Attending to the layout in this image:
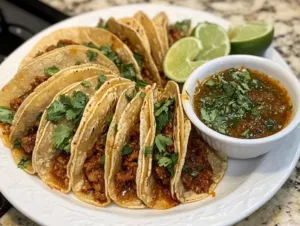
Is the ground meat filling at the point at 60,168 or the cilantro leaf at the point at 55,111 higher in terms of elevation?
the cilantro leaf at the point at 55,111

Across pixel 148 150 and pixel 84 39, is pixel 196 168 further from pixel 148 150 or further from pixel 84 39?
pixel 84 39

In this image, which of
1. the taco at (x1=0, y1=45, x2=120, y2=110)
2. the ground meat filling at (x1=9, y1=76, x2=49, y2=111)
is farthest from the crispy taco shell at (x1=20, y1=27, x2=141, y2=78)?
the ground meat filling at (x1=9, y1=76, x2=49, y2=111)

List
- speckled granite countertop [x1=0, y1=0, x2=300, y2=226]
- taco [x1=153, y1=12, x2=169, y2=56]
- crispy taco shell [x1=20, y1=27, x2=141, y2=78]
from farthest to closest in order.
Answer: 1. speckled granite countertop [x1=0, y1=0, x2=300, y2=226]
2. taco [x1=153, y1=12, x2=169, y2=56]
3. crispy taco shell [x1=20, y1=27, x2=141, y2=78]

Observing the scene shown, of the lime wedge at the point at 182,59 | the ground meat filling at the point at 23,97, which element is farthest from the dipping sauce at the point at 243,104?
the ground meat filling at the point at 23,97

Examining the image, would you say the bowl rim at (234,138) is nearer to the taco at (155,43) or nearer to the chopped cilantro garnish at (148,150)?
the chopped cilantro garnish at (148,150)

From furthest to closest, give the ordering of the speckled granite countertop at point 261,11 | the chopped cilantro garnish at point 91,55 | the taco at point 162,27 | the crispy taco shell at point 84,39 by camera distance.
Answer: the speckled granite countertop at point 261,11 < the taco at point 162,27 < the crispy taco shell at point 84,39 < the chopped cilantro garnish at point 91,55

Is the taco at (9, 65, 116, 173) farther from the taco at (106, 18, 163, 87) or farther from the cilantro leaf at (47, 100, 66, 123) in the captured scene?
the taco at (106, 18, 163, 87)

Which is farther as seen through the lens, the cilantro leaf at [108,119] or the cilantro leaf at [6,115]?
the cilantro leaf at [6,115]

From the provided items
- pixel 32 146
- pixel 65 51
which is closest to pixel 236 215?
pixel 32 146
